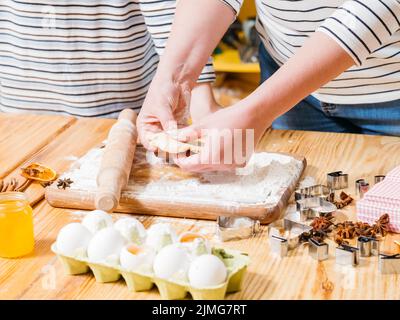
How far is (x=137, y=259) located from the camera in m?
1.17

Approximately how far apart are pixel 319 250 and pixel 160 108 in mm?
549

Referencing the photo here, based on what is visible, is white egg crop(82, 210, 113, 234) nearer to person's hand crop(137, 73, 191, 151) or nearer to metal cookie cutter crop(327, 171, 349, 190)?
person's hand crop(137, 73, 191, 151)

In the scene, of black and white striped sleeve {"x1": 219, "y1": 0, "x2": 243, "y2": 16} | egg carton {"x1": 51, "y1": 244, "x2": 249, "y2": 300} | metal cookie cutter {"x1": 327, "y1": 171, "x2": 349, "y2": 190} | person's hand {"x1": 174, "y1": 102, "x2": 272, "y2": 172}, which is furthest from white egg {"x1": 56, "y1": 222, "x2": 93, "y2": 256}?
black and white striped sleeve {"x1": 219, "y1": 0, "x2": 243, "y2": 16}

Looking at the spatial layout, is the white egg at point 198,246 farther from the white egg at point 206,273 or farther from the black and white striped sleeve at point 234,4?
the black and white striped sleeve at point 234,4

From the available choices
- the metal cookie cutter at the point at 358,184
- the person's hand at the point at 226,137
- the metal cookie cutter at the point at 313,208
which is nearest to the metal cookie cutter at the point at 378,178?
the metal cookie cutter at the point at 358,184

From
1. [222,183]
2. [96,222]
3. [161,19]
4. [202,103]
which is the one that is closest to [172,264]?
[96,222]

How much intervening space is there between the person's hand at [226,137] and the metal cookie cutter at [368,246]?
319mm

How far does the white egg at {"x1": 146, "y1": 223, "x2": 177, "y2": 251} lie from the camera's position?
1.19 m

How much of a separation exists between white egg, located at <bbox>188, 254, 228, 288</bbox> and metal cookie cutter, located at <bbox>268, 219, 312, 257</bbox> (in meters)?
0.20

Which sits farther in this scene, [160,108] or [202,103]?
[202,103]

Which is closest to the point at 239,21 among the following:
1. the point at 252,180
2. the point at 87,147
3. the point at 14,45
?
the point at 14,45

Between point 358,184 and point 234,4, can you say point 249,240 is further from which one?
point 234,4
